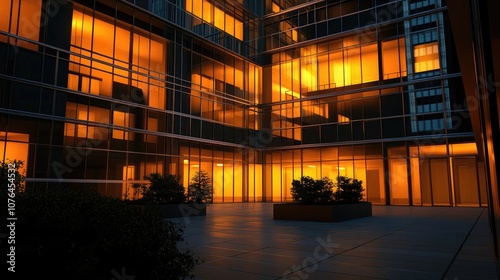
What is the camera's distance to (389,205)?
28.3 meters

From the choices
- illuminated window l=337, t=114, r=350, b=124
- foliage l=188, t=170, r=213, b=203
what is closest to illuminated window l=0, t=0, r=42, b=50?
foliage l=188, t=170, r=213, b=203

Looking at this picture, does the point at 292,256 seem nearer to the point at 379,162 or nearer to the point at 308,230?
the point at 308,230

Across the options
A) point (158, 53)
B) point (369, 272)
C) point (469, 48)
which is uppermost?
point (158, 53)

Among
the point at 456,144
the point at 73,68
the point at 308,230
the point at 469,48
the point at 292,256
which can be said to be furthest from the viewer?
the point at 456,144

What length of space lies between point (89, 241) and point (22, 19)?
19927 mm

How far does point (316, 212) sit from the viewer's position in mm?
16484

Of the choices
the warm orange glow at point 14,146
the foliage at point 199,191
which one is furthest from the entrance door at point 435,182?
the warm orange glow at point 14,146

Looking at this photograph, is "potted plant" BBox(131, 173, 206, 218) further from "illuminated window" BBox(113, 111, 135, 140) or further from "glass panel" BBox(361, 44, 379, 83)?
"glass panel" BBox(361, 44, 379, 83)

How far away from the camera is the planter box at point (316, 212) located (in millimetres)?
16205

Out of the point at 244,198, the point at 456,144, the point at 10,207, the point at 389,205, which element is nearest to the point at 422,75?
the point at 456,144

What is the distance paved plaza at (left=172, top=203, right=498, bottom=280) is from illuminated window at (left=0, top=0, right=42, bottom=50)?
48.1 ft

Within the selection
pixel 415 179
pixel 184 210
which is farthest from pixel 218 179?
pixel 415 179

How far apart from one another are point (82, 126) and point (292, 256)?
1785cm

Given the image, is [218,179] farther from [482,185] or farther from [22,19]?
[482,185]
